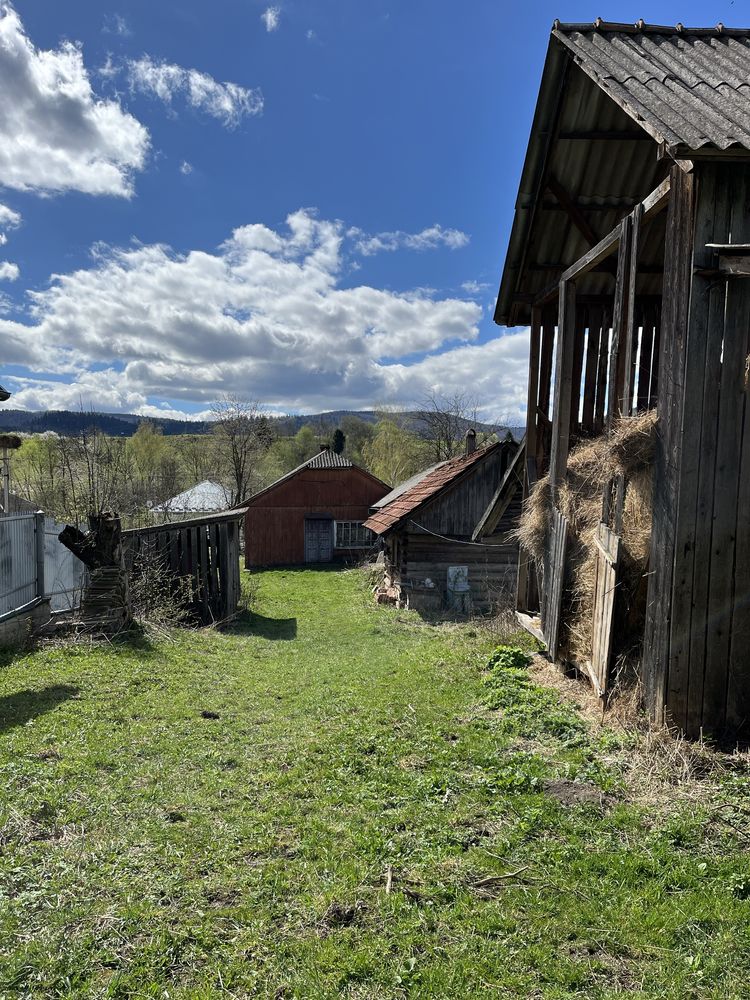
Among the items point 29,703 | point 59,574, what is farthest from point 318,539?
point 29,703

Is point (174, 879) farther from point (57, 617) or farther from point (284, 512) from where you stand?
point (284, 512)

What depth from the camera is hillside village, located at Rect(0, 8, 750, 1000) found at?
2.96m

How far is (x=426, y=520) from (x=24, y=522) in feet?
36.8

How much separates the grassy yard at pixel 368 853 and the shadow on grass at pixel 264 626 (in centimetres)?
670

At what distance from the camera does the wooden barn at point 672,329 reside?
4.57m

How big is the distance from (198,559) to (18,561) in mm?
4845

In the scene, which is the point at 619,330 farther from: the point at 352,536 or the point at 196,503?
the point at 196,503

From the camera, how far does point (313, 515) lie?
31281 mm

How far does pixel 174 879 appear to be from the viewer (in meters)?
3.47

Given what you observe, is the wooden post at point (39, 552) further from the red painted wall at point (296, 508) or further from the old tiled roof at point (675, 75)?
the red painted wall at point (296, 508)

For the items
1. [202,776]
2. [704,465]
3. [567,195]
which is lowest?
[202,776]

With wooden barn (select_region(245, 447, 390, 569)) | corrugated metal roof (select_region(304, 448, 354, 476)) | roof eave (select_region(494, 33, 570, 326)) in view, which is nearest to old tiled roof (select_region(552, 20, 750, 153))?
roof eave (select_region(494, 33, 570, 326))

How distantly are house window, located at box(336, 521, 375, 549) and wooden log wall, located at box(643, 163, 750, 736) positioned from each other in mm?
27190

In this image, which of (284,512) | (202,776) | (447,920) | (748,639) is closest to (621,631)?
(748,639)
